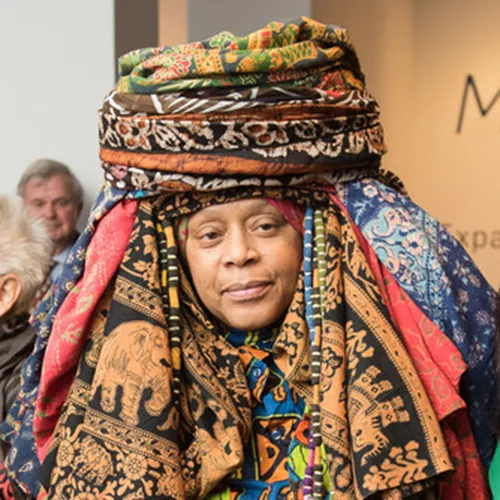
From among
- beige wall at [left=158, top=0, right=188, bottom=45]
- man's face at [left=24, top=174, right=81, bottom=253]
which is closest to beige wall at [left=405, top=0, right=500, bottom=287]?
beige wall at [left=158, top=0, right=188, bottom=45]

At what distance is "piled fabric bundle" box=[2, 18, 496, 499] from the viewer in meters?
1.62

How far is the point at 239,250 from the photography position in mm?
1686

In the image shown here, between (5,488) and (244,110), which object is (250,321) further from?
(5,488)

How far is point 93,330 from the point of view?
1772mm

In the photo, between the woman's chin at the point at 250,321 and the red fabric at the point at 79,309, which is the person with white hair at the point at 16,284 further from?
the woman's chin at the point at 250,321

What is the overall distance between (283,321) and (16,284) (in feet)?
2.49

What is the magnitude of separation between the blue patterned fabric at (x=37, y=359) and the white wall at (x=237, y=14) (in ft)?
6.43

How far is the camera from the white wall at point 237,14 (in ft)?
11.9

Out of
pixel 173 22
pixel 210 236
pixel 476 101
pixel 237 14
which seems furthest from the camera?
pixel 476 101

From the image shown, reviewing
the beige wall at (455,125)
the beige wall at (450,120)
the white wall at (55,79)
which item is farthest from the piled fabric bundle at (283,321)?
the beige wall at (455,125)

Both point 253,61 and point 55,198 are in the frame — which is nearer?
point 253,61

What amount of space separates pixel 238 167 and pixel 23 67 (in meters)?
1.29

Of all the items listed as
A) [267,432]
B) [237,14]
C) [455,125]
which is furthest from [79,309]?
[455,125]

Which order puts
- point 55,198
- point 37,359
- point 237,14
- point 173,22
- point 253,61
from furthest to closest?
point 237,14 → point 173,22 → point 55,198 → point 37,359 → point 253,61
